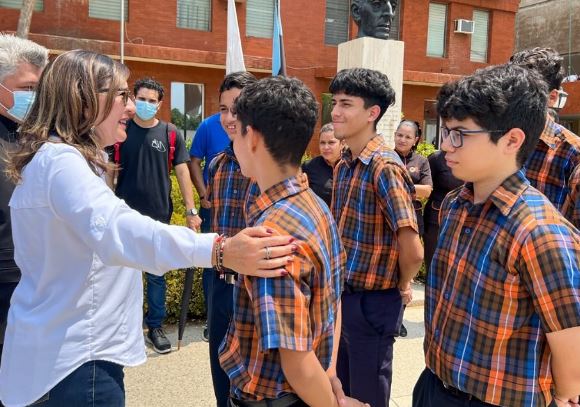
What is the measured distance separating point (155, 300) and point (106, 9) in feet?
38.2

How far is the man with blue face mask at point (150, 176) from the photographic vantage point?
425cm

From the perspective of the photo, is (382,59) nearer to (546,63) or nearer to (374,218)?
(546,63)

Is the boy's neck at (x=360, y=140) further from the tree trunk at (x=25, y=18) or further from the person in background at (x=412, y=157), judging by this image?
the tree trunk at (x=25, y=18)

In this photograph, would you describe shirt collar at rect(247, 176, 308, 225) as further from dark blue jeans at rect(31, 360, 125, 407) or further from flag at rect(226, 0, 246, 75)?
flag at rect(226, 0, 246, 75)

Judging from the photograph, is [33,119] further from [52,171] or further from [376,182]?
[376,182]

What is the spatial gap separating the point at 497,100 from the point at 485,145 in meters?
0.14

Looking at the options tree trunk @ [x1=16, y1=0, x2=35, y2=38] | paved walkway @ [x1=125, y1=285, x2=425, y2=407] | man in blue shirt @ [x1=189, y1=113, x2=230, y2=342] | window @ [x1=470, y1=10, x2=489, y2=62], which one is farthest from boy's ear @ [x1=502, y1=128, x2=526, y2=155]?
window @ [x1=470, y1=10, x2=489, y2=62]

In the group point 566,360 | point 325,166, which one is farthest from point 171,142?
point 566,360

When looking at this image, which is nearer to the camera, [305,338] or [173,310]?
[305,338]

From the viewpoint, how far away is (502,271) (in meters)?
1.56

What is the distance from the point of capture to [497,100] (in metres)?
1.64

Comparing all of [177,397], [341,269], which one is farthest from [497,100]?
[177,397]

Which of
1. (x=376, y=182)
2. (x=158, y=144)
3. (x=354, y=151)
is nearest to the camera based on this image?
(x=376, y=182)

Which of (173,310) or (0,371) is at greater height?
(0,371)
